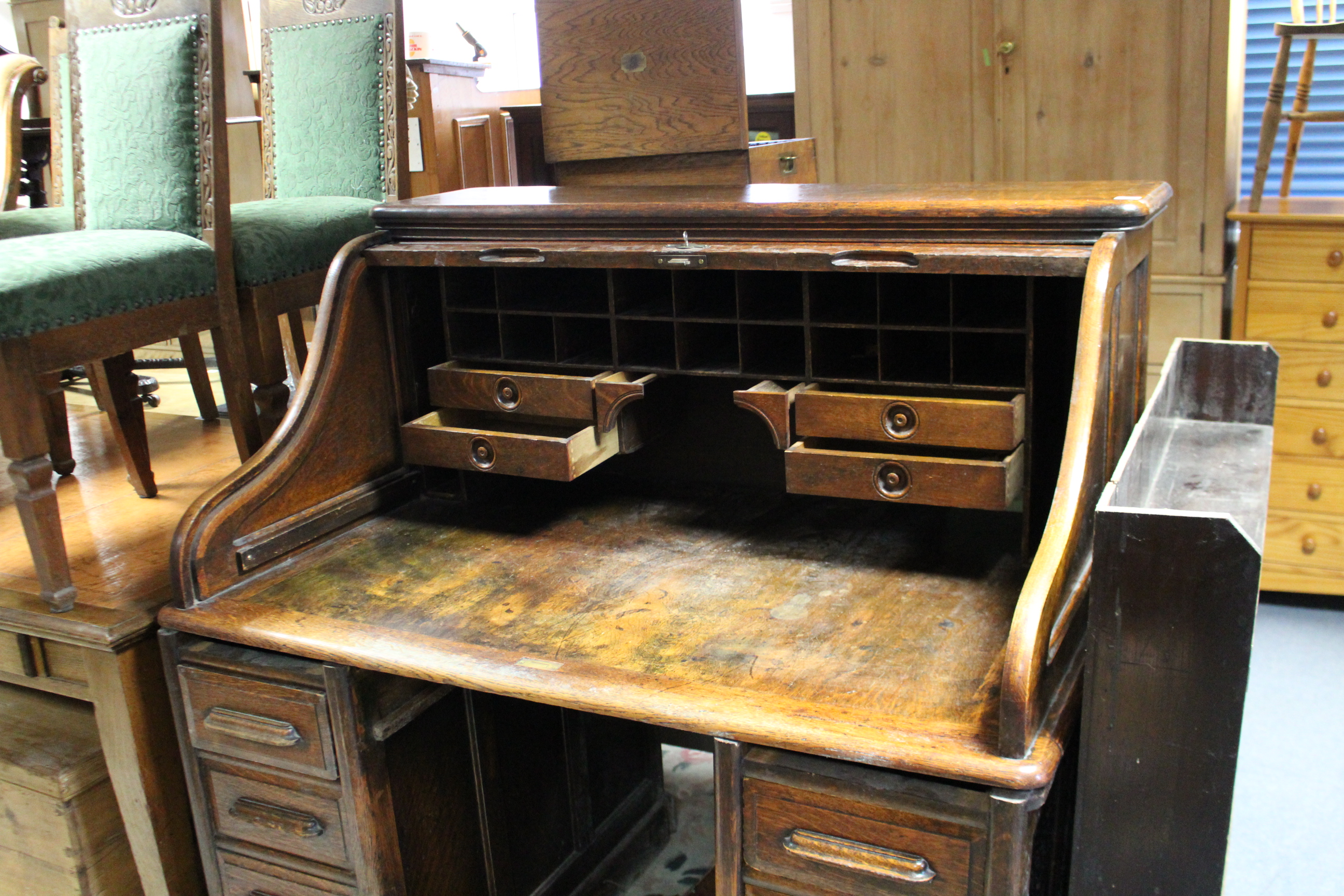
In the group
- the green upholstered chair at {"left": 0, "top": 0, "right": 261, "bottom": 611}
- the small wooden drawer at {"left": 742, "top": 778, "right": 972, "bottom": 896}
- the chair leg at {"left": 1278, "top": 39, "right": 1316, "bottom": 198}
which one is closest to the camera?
the small wooden drawer at {"left": 742, "top": 778, "right": 972, "bottom": 896}

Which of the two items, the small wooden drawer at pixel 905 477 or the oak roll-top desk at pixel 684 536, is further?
the small wooden drawer at pixel 905 477

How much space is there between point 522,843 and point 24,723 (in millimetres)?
859

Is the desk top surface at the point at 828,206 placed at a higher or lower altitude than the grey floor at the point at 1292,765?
higher

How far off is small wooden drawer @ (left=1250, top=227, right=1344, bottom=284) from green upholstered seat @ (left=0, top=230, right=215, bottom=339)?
2.35m

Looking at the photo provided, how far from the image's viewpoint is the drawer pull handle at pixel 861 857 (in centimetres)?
116

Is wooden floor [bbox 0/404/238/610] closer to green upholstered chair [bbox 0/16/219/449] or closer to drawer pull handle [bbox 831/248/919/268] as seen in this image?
green upholstered chair [bbox 0/16/219/449]

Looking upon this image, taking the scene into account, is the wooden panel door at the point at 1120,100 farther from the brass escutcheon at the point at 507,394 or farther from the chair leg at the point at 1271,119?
the brass escutcheon at the point at 507,394

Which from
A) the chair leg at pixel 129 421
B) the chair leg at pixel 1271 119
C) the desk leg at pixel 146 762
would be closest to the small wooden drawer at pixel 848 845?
the desk leg at pixel 146 762

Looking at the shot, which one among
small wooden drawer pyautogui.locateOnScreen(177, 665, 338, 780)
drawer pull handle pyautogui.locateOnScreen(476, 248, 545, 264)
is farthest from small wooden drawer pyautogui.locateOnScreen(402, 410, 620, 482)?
small wooden drawer pyautogui.locateOnScreen(177, 665, 338, 780)

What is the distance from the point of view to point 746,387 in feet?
5.76

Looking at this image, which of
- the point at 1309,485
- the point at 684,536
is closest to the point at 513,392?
the point at 684,536

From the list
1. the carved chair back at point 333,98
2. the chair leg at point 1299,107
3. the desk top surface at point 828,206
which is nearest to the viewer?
the desk top surface at point 828,206

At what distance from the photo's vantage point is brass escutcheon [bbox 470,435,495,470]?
169 centimetres

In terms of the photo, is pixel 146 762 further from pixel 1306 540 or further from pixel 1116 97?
pixel 1116 97
